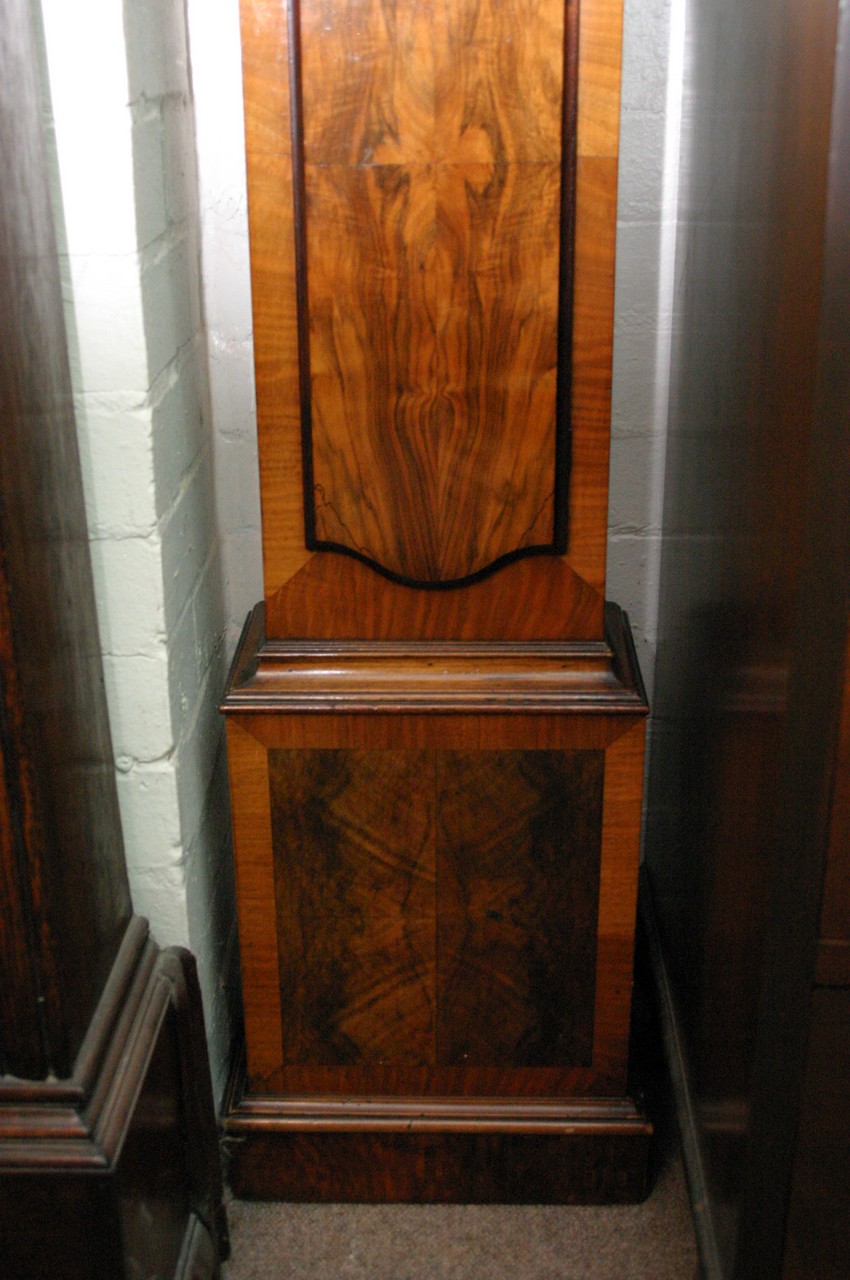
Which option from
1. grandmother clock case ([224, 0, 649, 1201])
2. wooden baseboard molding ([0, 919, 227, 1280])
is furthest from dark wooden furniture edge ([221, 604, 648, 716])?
wooden baseboard molding ([0, 919, 227, 1280])

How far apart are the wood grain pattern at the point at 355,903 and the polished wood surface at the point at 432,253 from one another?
0.21 metres

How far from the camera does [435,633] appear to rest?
1524mm

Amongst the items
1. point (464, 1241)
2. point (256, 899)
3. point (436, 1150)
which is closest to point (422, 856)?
point (256, 899)

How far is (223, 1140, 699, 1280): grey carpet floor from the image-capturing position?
1.60m

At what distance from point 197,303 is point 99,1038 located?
85 centimetres

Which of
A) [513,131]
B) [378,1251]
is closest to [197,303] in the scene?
[513,131]

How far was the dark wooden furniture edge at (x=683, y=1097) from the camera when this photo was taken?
55.3 inches

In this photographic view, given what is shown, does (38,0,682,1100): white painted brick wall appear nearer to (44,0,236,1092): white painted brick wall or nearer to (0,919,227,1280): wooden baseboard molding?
(44,0,236,1092): white painted brick wall

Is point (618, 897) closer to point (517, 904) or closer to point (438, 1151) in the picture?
point (517, 904)

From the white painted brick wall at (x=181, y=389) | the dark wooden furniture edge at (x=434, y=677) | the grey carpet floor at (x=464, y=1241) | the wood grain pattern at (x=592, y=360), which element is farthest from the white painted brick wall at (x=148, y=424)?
the wood grain pattern at (x=592, y=360)

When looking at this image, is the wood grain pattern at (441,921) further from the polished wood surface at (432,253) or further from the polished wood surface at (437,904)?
the polished wood surface at (432,253)

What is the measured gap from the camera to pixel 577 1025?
1.61 m

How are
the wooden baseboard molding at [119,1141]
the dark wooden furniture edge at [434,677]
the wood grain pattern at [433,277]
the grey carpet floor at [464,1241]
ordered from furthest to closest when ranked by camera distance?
the grey carpet floor at [464,1241], the dark wooden furniture edge at [434,677], the wood grain pattern at [433,277], the wooden baseboard molding at [119,1141]

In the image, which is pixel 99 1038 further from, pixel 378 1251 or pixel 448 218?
pixel 448 218
